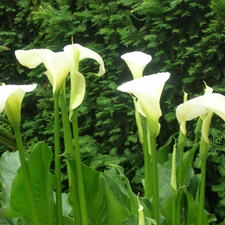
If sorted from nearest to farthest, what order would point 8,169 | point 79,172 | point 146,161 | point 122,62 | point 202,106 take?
1. point 202,106
2. point 79,172
3. point 146,161
4. point 8,169
5. point 122,62

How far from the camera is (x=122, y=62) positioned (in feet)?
5.99

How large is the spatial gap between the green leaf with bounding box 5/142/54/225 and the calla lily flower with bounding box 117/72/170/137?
181 millimetres

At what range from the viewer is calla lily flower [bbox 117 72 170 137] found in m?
0.56

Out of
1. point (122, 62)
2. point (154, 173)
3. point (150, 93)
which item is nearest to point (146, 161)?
point (154, 173)

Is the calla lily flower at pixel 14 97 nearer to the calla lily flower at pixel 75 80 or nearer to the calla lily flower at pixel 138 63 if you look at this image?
the calla lily flower at pixel 75 80

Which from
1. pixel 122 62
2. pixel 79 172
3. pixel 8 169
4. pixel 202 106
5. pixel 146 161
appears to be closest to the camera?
pixel 202 106

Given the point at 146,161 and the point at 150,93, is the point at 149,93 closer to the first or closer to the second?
the point at 150,93

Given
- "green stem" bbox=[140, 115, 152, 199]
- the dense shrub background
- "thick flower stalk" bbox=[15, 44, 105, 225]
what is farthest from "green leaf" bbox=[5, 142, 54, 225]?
the dense shrub background

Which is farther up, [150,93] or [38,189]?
[150,93]

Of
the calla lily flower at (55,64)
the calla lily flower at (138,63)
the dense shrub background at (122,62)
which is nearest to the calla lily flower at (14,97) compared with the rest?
the calla lily flower at (55,64)

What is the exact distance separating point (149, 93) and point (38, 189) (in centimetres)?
28

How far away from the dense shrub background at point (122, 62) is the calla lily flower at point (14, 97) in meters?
0.76

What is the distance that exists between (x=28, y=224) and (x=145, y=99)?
0.33 metres

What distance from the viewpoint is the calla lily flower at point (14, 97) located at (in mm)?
554
